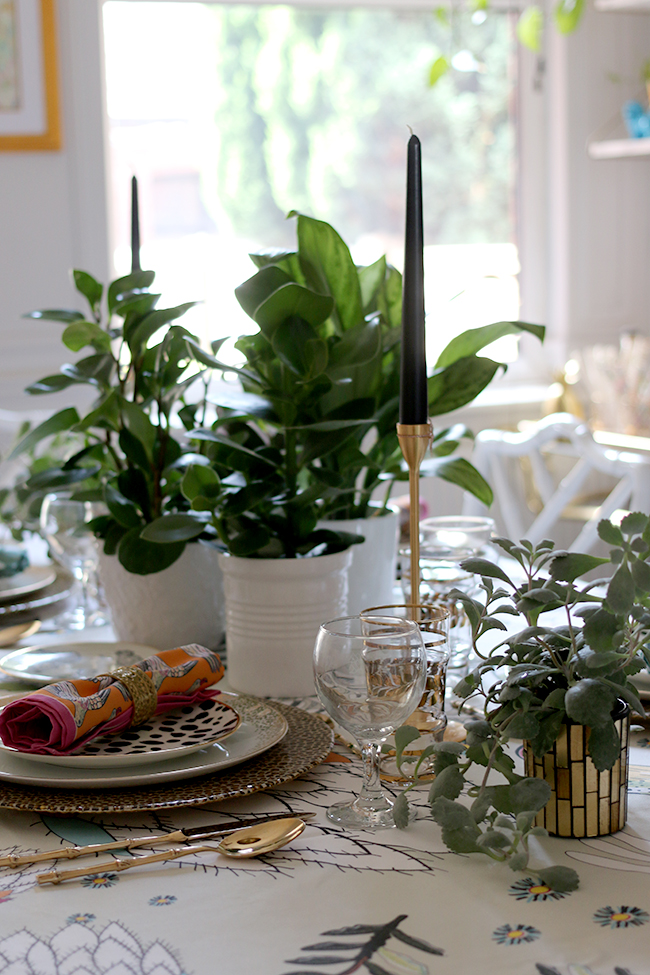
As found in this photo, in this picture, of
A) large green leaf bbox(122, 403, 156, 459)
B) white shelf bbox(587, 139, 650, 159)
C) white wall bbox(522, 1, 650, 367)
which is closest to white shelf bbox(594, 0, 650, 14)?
white wall bbox(522, 1, 650, 367)

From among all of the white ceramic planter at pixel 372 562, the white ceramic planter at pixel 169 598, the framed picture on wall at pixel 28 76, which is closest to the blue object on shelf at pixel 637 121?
the framed picture on wall at pixel 28 76

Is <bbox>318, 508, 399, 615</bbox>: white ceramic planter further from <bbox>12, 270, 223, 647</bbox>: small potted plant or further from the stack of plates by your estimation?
the stack of plates

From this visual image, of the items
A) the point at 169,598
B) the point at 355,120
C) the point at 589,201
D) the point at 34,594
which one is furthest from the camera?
the point at 589,201

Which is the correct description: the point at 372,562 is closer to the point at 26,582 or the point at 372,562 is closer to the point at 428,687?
the point at 428,687

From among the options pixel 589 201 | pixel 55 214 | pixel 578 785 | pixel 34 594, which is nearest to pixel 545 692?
pixel 578 785

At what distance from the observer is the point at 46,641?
1040 millimetres

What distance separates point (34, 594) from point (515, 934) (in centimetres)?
84

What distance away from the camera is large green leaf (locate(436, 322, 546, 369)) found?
0.92 metres

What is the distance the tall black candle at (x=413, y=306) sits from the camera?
27.2 inches

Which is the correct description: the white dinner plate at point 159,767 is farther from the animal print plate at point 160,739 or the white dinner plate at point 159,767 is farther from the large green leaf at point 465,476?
the large green leaf at point 465,476

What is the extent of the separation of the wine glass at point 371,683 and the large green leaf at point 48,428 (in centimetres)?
45

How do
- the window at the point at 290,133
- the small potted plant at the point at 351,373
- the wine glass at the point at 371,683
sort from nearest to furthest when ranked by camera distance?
the wine glass at the point at 371,683, the small potted plant at the point at 351,373, the window at the point at 290,133

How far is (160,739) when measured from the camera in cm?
67

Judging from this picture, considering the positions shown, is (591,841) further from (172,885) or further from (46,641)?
(46,641)
